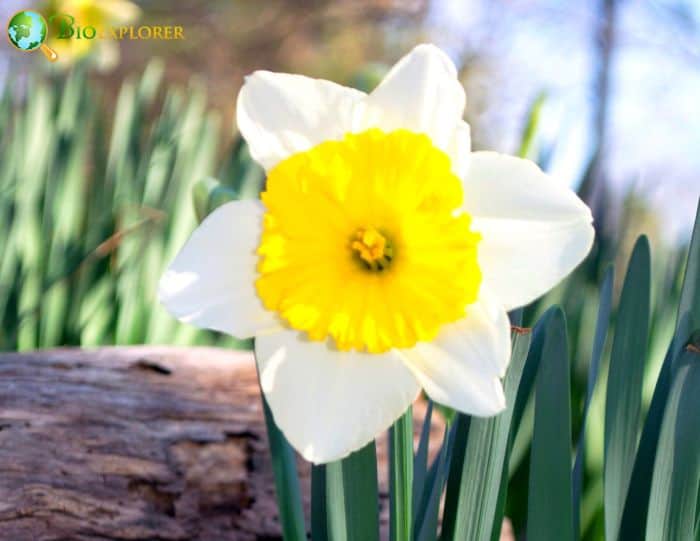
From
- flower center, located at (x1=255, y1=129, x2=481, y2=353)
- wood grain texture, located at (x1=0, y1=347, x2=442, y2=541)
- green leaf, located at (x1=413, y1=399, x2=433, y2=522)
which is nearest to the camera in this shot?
flower center, located at (x1=255, y1=129, x2=481, y2=353)

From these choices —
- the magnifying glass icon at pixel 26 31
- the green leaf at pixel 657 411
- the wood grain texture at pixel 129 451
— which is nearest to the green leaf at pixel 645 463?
the green leaf at pixel 657 411

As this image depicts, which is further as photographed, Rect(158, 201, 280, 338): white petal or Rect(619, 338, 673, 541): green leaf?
Rect(619, 338, 673, 541): green leaf

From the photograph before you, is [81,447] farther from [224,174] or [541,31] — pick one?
[541,31]

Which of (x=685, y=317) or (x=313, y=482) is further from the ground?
(x=685, y=317)

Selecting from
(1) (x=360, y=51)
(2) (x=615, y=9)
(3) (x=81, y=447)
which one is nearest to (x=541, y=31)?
(2) (x=615, y=9)

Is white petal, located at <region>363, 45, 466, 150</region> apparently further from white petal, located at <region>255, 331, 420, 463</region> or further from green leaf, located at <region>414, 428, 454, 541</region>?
green leaf, located at <region>414, 428, 454, 541</region>

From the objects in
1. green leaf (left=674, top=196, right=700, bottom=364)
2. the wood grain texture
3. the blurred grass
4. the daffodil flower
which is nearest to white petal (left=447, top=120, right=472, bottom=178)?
the daffodil flower

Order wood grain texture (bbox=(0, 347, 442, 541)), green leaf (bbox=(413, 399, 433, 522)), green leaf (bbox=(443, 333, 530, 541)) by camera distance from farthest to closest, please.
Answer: wood grain texture (bbox=(0, 347, 442, 541)) → green leaf (bbox=(413, 399, 433, 522)) → green leaf (bbox=(443, 333, 530, 541))
